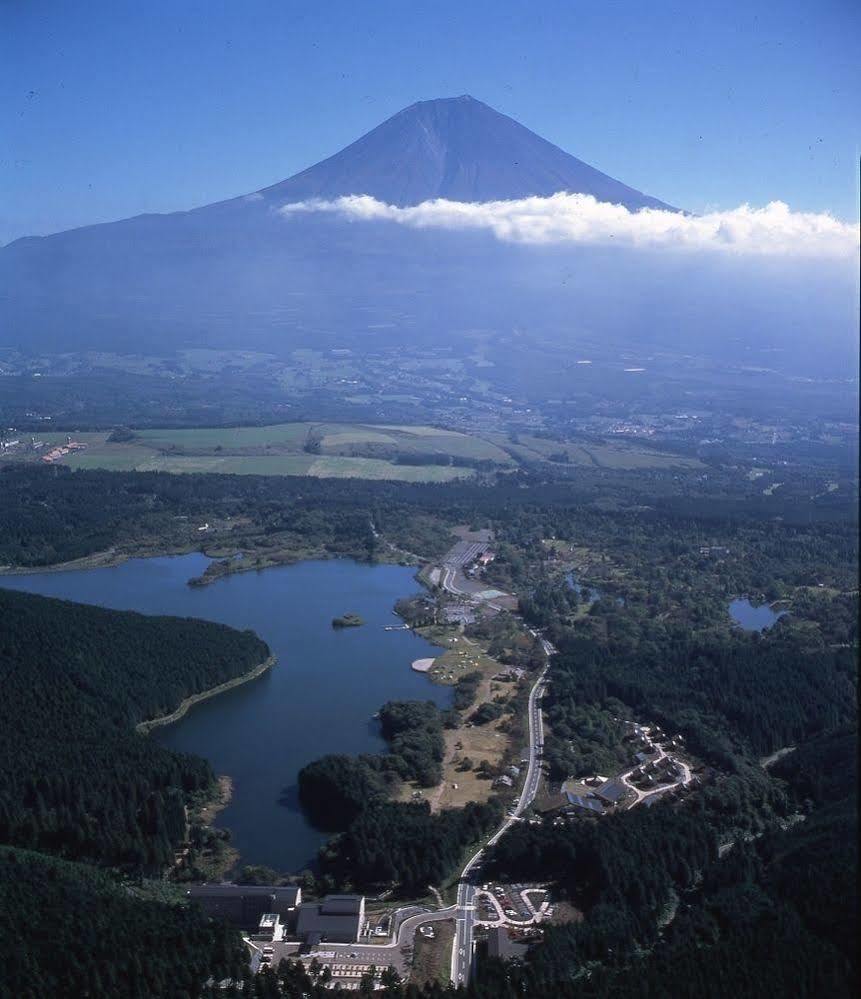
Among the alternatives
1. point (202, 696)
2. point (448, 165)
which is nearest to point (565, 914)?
point (202, 696)

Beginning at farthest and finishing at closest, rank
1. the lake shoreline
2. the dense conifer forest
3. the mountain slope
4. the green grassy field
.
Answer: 1. the mountain slope
2. the green grassy field
3. the lake shoreline
4. the dense conifer forest

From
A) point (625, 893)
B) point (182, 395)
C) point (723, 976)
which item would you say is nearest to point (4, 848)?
point (625, 893)

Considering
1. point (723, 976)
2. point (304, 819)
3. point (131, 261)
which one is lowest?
point (304, 819)

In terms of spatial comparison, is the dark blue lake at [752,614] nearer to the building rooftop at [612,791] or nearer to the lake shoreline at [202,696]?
the building rooftop at [612,791]

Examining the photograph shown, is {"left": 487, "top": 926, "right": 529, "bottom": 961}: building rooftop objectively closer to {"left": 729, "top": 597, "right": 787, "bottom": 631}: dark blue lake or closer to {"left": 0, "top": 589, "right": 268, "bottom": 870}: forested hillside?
{"left": 0, "top": 589, "right": 268, "bottom": 870}: forested hillside

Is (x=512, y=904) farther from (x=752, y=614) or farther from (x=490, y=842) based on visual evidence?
(x=752, y=614)

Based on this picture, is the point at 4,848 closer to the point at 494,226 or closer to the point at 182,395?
the point at 182,395

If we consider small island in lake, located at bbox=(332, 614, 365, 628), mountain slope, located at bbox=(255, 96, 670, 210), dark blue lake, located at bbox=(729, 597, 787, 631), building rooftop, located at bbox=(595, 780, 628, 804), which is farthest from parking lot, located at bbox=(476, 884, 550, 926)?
mountain slope, located at bbox=(255, 96, 670, 210)
